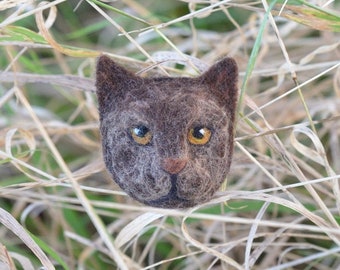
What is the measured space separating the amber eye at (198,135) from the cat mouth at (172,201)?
45 millimetres

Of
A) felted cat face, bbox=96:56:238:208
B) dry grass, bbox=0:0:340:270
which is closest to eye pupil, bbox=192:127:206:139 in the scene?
felted cat face, bbox=96:56:238:208

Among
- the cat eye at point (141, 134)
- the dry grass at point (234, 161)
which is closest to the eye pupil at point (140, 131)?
the cat eye at point (141, 134)

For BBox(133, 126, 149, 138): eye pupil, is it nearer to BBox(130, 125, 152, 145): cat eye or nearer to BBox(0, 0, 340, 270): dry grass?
BBox(130, 125, 152, 145): cat eye

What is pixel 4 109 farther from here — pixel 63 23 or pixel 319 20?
pixel 319 20

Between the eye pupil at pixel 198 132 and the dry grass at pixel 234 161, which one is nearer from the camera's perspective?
the eye pupil at pixel 198 132

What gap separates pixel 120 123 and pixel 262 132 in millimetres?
257

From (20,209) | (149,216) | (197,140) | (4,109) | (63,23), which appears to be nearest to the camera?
(197,140)

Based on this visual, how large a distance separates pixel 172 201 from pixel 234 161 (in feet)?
0.94

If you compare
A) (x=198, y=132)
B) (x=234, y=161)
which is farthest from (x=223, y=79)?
(x=234, y=161)

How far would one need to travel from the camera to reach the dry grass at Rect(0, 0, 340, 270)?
33.4 inches

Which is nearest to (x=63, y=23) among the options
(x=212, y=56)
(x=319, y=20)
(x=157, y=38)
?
(x=157, y=38)

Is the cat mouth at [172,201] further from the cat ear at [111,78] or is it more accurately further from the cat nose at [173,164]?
the cat ear at [111,78]

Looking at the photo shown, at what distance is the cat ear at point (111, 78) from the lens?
26.9 inches

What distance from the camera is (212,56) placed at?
125 centimetres
